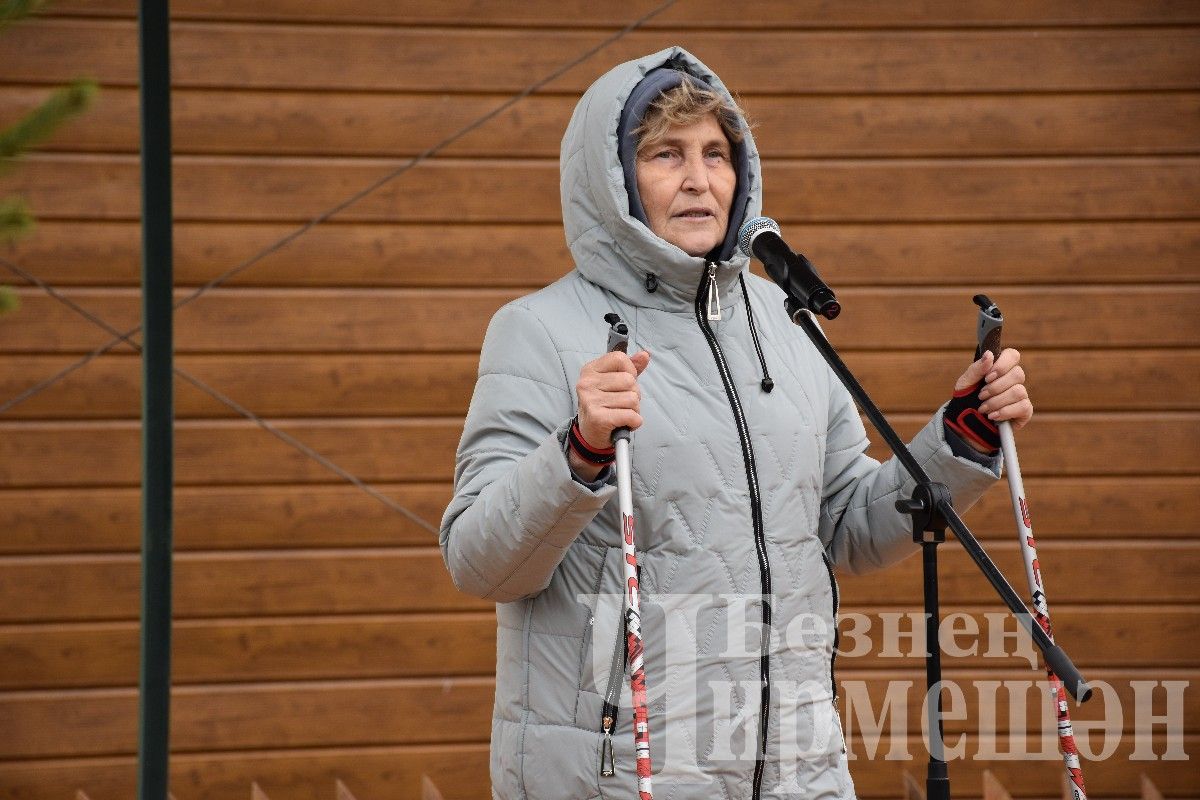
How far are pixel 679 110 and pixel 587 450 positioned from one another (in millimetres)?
615

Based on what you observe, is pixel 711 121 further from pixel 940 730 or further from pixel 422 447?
pixel 422 447

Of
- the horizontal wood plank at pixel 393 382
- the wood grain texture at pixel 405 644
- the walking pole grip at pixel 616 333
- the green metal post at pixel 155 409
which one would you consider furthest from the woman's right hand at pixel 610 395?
the wood grain texture at pixel 405 644

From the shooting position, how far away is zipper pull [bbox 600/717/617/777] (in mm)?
1732

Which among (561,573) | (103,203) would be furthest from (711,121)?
(103,203)

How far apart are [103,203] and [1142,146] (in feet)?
10.6

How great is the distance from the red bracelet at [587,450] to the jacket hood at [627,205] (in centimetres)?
38

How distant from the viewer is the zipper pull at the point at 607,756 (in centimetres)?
173

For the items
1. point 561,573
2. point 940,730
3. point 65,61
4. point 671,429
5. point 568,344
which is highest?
point 65,61

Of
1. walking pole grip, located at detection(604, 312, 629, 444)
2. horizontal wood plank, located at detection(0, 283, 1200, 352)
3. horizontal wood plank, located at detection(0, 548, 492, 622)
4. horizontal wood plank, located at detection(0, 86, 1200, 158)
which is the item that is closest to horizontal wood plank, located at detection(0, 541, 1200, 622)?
horizontal wood plank, located at detection(0, 548, 492, 622)

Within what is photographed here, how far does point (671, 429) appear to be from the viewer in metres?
1.84

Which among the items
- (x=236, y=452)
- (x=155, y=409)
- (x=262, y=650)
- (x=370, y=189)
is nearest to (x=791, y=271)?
(x=155, y=409)

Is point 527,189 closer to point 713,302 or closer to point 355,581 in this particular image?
point 355,581

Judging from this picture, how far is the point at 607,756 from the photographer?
5.70 feet

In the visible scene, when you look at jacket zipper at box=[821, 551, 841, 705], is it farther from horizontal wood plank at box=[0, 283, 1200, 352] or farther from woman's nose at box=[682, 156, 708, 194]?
horizontal wood plank at box=[0, 283, 1200, 352]
